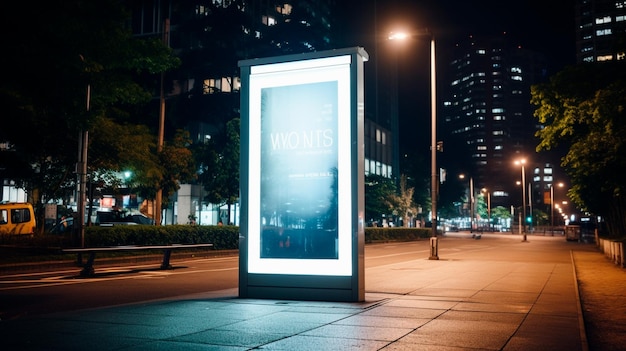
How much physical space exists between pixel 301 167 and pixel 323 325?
342 cm

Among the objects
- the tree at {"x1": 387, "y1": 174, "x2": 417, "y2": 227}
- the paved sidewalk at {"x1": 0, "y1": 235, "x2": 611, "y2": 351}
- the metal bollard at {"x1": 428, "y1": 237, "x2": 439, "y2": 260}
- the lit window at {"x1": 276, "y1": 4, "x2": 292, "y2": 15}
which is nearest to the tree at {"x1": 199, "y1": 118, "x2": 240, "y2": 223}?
the metal bollard at {"x1": 428, "y1": 237, "x2": 439, "y2": 260}

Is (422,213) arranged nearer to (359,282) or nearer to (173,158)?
(173,158)

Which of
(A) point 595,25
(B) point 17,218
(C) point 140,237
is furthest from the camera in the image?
(A) point 595,25

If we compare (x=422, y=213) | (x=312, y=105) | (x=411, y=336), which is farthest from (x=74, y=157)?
(x=422, y=213)

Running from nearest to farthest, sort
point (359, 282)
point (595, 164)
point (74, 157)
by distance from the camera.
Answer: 1. point (359, 282)
2. point (595, 164)
3. point (74, 157)

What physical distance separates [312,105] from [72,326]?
5.35 m

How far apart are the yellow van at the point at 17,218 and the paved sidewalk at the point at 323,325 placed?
23.4 meters

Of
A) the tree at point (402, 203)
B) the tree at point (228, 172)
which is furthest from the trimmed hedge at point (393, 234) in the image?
the tree at point (228, 172)

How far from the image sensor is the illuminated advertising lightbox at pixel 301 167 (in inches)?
394

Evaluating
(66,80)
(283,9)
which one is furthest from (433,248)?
(283,9)

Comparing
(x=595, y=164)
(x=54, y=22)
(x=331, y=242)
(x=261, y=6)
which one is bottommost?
(x=331, y=242)

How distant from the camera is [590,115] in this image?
2181cm

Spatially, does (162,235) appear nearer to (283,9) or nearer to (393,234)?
(393,234)

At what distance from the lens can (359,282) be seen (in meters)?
9.91
